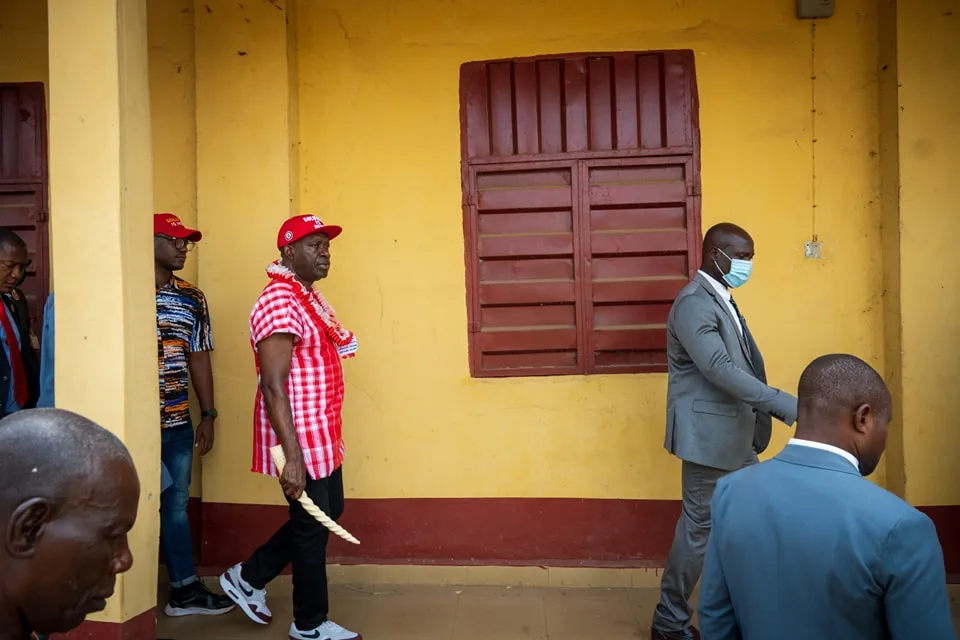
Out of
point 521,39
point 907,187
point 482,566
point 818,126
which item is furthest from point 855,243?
point 482,566

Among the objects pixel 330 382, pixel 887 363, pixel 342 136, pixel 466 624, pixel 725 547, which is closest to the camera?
pixel 725 547

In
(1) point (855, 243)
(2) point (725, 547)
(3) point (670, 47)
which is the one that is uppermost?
(3) point (670, 47)

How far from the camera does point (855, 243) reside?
14.3 feet

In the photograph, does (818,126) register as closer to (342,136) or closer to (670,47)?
(670,47)

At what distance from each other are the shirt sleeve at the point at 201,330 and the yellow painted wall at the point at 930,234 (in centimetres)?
369

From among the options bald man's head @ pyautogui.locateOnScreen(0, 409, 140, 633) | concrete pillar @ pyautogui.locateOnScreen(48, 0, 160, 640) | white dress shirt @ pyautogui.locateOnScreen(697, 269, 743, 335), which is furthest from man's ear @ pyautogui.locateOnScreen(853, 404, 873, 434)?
concrete pillar @ pyautogui.locateOnScreen(48, 0, 160, 640)

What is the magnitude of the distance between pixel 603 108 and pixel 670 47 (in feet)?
1.65

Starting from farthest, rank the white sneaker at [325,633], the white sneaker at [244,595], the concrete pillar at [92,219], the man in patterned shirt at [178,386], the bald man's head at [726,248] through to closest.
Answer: the man in patterned shirt at [178,386] → the white sneaker at [244,595] → the white sneaker at [325,633] → the bald man's head at [726,248] → the concrete pillar at [92,219]

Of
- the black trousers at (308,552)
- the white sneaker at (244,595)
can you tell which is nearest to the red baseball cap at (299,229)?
the black trousers at (308,552)

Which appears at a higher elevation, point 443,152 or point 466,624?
point 443,152

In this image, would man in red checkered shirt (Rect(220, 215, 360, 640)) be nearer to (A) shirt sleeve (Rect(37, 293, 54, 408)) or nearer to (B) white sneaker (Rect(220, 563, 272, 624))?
(B) white sneaker (Rect(220, 563, 272, 624))

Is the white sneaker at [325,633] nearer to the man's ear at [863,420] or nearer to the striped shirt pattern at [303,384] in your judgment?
the striped shirt pattern at [303,384]

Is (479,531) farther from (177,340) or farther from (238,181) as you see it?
(238,181)

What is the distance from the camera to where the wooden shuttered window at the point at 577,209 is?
14.4ft
